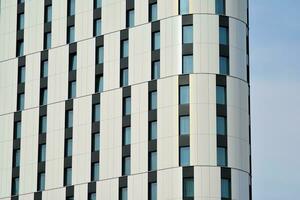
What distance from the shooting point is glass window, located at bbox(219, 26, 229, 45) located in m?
108

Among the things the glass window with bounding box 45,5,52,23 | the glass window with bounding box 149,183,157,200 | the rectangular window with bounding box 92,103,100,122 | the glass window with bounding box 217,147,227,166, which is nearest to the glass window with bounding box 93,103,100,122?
the rectangular window with bounding box 92,103,100,122

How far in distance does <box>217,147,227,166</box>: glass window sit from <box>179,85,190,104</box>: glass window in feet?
19.0

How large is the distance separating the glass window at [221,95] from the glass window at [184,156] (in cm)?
587

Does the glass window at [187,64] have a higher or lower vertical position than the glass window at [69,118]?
higher

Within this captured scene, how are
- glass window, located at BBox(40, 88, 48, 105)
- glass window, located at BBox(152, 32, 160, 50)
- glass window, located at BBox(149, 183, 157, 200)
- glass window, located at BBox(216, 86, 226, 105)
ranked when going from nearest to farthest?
glass window, located at BBox(149, 183, 157, 200)
glass window, located at BBox(216, 86, 226, 105)
glass window, located at BBox(152, 32, 160, 50)
glass window, located at BBox(40, 88, 48, 105)

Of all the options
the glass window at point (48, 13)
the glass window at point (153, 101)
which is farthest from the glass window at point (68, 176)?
the glass window at point (48, 13)

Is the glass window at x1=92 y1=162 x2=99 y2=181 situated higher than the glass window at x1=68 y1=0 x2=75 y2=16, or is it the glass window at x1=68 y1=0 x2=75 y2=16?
the glass window at x1=68 y1=0 x2=75 y2=16

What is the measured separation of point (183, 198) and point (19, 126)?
25.0 metres

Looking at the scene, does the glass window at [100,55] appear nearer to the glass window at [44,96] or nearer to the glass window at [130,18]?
the glass window at [130,18]

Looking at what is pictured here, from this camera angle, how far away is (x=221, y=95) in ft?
352

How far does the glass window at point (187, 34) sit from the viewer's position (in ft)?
355

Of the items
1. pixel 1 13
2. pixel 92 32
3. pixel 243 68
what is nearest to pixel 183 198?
pixel 243 68

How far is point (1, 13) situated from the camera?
126 m

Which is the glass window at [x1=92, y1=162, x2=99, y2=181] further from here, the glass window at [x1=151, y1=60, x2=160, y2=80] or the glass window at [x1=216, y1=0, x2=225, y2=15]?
the glass window at [x1=216, y1=0, x2=225, y2=15]
